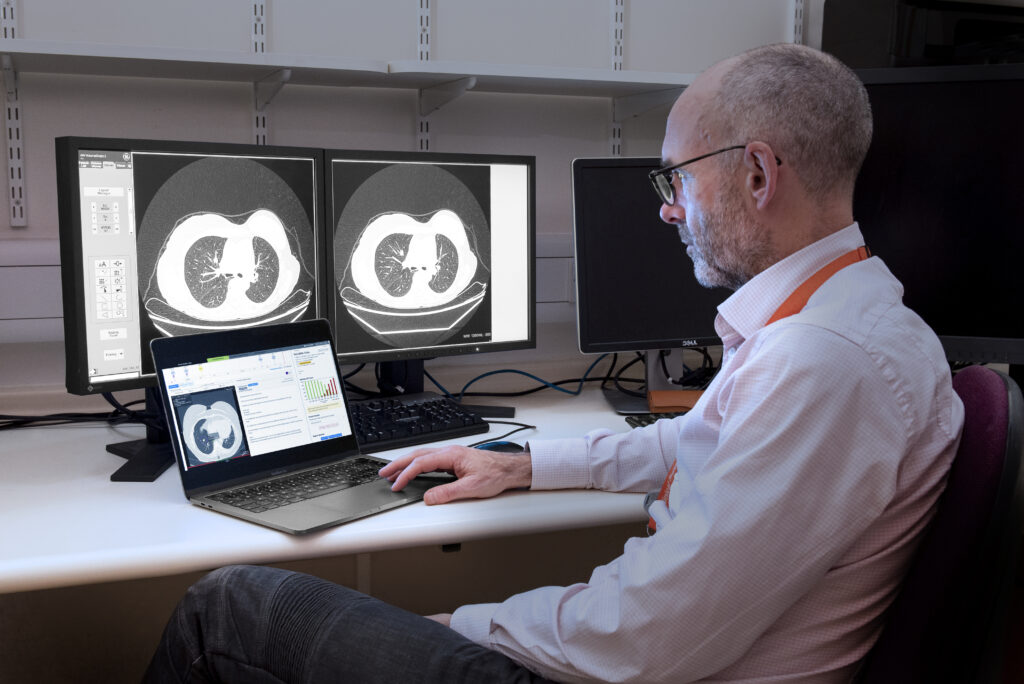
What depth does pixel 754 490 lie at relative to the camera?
886 mm

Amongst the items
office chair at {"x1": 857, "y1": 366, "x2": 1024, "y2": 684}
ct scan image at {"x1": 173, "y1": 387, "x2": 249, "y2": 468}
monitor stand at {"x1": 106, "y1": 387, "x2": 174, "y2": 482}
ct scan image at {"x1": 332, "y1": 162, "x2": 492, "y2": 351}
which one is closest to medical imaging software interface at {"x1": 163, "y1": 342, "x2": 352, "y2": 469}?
ct scan image at {"x1": 173, "y1": 387, "x2": 249, "y2": 468}

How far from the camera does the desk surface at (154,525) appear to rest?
1.06 m

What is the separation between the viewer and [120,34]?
172 centimetres

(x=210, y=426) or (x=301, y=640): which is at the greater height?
(x=210, y=426)

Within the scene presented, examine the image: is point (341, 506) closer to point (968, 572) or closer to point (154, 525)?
point (154, 525)

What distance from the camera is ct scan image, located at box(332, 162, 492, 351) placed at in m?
1.66

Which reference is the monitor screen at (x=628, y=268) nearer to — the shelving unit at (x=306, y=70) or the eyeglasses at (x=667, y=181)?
the shelving unit at (x=306, y=70)

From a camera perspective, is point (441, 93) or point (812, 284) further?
point (441, 93)

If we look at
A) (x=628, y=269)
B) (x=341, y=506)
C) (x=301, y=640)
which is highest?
(x=628, y=269)

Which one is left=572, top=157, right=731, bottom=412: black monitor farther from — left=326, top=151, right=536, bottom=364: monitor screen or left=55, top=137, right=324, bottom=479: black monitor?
left=55, top=137, right=324, bottom=479: black monitor

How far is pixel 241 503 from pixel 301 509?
0.27 feet

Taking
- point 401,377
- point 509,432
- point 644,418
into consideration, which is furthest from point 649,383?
point 401,377

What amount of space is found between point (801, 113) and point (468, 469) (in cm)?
64

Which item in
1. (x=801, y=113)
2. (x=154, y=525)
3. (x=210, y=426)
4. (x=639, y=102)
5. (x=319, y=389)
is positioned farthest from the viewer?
(x=639, y=102)
